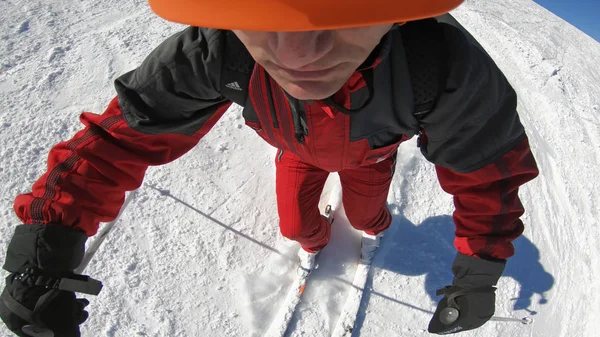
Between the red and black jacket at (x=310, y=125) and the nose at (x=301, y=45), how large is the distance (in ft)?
0.71

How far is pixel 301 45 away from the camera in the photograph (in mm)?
645

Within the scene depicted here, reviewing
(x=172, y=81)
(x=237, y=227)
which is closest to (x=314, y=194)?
(x=237, y=227)

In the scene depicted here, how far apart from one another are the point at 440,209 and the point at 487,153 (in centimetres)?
111

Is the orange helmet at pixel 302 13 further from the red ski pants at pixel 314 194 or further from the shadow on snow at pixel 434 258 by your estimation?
the shadow on snow at pixel 434 258

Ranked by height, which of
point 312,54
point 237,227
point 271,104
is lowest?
point 237,227

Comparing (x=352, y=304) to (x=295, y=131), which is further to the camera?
A: (x=352, y=304)

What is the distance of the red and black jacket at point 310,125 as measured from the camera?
3.05 ft

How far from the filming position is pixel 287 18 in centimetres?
53

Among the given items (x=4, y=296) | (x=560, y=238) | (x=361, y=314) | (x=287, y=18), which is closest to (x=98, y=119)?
(x=4, y=296)

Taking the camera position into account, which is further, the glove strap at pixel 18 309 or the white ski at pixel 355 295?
the white ski at pixel 355 295

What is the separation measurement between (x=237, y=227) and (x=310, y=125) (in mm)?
931

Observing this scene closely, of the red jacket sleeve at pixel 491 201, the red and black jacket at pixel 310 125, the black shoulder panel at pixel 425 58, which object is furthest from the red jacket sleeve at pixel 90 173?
the red jacket sleeve at pixel 491 201

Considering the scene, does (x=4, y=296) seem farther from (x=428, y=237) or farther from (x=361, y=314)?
(x=428, y=237)

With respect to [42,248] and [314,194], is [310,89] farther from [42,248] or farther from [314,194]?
[314,194]
